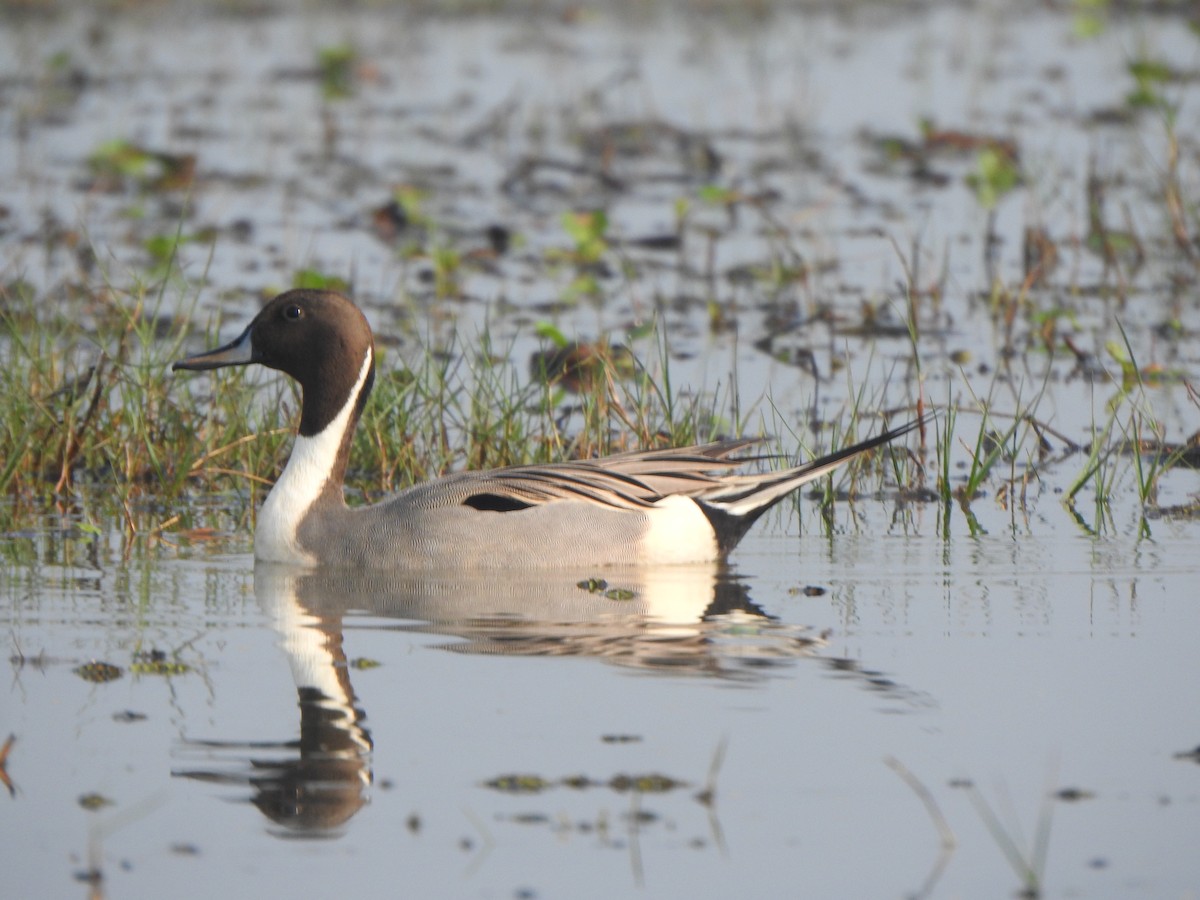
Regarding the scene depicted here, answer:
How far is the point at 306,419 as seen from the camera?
7.55 m

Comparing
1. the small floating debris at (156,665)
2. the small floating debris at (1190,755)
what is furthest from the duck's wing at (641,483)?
the small floating debris at (1190,755)

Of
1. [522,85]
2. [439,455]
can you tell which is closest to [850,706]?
[439,455]

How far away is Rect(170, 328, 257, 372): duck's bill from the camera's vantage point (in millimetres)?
7535

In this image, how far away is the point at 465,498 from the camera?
722 centimetres

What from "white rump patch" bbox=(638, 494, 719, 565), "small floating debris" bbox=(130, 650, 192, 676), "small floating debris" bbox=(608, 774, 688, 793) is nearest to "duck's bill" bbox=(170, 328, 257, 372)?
"white rump patch" bbox=(638, 494, 719, 565)

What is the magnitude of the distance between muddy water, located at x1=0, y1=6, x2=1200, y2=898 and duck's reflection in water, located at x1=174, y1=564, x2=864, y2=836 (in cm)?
2

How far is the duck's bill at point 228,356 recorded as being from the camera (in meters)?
7.54

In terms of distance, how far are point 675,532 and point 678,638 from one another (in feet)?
4.01

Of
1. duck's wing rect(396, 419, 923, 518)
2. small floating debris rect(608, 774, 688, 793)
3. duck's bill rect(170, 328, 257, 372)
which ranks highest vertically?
duck's bill rect(170, 328, 257, 372)

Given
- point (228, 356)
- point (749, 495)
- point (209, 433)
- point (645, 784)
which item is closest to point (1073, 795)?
point (645, 784)

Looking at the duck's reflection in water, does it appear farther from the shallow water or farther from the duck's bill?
the duck's bill

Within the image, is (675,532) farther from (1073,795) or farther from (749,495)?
(1073,795)

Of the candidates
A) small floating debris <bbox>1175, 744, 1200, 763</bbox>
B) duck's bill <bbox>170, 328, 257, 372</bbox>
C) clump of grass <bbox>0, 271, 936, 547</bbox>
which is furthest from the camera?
clump of grass <bbox>0, 271, 936, 547</bbox>

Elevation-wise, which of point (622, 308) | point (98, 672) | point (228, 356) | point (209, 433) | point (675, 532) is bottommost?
point (98, 672)
